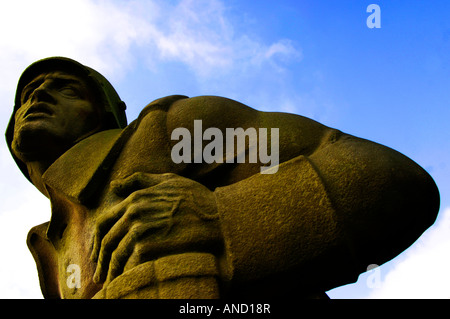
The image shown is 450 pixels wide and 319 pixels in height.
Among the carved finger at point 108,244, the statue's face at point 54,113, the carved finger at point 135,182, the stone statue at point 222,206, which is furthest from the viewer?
the statue's face at point 54,113

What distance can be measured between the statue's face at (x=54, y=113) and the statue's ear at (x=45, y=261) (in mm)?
580

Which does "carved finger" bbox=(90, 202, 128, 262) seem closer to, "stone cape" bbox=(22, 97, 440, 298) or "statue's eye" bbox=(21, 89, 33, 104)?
"stone cape" bbox=(22, 97, 440, 298)

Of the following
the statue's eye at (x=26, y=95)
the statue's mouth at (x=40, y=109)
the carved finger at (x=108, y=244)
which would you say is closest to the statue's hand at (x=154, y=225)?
the carved finger at (x=108, y=244)

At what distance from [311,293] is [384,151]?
79cm

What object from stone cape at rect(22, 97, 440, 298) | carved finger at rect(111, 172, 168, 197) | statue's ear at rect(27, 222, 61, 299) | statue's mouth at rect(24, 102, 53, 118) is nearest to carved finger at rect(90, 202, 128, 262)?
carved finger at rect(111, 172, 168, 197)

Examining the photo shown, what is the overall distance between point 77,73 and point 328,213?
2.14 meters

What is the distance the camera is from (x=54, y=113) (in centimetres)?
343

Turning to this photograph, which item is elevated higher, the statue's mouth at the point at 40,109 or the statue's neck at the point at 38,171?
the statue's mouth at the point at 40,109

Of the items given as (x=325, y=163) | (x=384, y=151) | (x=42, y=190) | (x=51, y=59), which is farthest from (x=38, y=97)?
(x=384, y=151)

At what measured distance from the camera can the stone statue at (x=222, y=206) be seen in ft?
7.68

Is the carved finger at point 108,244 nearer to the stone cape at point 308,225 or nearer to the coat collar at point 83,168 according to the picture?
the stone cape at point 308,225

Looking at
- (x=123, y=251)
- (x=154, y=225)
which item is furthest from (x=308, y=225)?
(x=123, y=251)

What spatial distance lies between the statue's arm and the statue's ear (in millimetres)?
A: 1464

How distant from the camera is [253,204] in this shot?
8.18 feet
